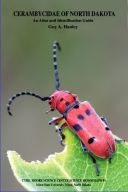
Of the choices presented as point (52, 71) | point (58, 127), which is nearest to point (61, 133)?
point (58, 127)

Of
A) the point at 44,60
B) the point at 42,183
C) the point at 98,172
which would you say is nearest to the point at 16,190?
the point at 42,183

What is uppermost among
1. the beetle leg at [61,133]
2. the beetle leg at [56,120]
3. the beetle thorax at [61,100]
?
the beetle thorax at [61,100]

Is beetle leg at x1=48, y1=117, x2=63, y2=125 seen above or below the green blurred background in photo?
below

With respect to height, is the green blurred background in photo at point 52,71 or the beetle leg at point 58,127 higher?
the green blurred background in photo at point 52,71

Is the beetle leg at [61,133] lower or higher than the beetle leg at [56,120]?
lower

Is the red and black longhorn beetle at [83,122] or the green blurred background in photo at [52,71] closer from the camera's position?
the red and black longhorn beetle at [83,122]
